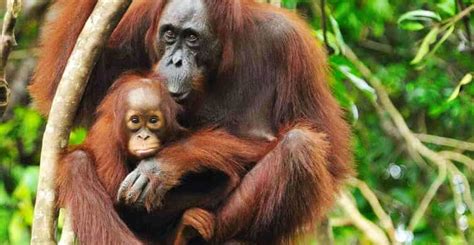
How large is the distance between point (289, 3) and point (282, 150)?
2035mm

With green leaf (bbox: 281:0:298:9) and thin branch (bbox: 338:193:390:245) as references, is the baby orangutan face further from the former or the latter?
green leaf (bbox: 281:0:298:9)

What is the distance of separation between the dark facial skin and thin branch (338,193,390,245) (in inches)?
63.9

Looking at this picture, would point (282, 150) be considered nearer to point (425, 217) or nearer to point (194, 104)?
point (194, 104)

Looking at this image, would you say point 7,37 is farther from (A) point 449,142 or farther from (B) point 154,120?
(A) point 449,142

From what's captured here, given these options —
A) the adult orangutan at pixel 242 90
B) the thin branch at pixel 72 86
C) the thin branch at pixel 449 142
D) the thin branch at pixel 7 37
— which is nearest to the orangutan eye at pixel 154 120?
the adult orangutan at pixel 242 90

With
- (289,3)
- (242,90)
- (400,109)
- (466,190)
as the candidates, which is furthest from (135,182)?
(400,109)

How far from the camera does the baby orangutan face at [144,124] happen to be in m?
4.11

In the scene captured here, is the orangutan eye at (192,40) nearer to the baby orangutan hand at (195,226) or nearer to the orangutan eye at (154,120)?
the orangutan eye at (154,120)

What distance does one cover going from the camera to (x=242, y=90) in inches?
181

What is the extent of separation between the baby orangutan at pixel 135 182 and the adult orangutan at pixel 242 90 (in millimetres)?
47

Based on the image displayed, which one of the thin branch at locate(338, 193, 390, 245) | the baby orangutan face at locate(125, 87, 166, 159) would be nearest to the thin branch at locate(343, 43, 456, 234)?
the thin branch at locate(338, 193, 390, 245)

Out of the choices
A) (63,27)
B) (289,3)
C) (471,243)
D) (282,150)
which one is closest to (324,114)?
(282,150)

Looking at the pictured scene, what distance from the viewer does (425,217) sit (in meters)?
7.29

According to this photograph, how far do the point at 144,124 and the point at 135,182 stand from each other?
224 millimetres
